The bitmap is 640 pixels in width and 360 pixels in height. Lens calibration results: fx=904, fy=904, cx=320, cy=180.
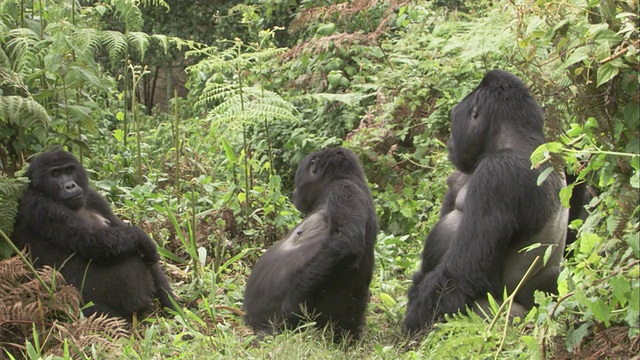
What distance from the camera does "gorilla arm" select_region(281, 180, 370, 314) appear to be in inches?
169

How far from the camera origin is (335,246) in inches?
169

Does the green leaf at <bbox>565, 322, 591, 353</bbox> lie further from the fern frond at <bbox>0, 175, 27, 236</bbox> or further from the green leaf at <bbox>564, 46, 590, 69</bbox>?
the fern frond at <bbox>0, 175, 27, 236</bbox>

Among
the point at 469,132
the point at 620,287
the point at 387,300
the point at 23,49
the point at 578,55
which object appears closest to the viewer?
the point at 620,287

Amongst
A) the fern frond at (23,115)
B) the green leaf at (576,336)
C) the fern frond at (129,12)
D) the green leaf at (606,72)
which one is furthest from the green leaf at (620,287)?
the fern frond at (129,12)

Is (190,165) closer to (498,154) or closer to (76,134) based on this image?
(76,134)

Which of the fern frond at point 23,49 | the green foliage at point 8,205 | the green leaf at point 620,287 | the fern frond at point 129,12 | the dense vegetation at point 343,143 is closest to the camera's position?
the green leaf at point 620,287

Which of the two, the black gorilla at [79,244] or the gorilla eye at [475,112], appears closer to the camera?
the gorilla eye at [475,112]

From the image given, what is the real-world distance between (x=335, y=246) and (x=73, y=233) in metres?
1.49

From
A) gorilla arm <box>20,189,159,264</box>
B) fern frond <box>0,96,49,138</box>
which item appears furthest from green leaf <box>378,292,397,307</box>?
fern frond <box>0,96,49,138</box>

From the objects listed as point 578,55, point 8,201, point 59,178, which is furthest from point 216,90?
point 578,55

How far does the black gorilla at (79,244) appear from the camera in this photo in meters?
4.83

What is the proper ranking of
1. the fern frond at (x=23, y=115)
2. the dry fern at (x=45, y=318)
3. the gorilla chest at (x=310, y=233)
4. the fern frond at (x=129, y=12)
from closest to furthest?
the dry fern at (x=45, y=318)
the gorilla chest at (x=310, y=233)
the fern frond at (x=23, y=115)
the fern frond at (x=129, y=12)

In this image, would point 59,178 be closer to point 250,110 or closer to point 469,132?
point 250,110

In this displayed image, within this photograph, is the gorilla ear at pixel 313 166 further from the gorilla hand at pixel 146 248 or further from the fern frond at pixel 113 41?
the fern frond at pixel 113 41
